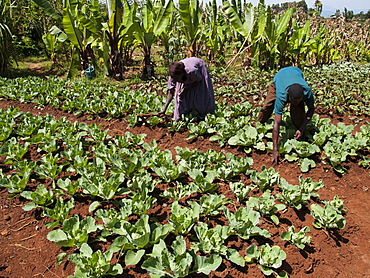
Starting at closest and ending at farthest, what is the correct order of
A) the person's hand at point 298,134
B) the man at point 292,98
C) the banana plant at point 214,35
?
the man at point 292,98, the person's hand at point 298,134, the banana plant at point 214,35

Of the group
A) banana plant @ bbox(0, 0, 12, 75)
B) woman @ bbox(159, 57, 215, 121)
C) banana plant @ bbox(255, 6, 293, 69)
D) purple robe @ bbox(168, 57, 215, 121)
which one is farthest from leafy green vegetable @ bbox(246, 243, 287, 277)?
banana plant @ bbox(0, 0, 12, 75)

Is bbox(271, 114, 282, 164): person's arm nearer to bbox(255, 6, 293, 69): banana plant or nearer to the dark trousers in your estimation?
the dark trousers

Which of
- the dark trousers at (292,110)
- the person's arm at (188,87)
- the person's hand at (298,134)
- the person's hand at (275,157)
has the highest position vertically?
the person's arm at (188,87)

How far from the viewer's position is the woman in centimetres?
414

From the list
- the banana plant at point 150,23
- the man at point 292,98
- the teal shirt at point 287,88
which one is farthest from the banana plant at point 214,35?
the teal shirt at point 287,88

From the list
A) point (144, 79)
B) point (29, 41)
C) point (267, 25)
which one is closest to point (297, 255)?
point (144, 79)

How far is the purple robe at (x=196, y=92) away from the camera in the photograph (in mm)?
4211

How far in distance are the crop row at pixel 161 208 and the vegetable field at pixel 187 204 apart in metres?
0.01

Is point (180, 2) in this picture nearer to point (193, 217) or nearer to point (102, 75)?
point (102, 75)

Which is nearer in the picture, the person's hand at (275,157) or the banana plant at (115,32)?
the person's hand at (275,157)

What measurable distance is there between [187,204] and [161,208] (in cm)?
29

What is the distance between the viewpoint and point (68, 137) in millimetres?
3973

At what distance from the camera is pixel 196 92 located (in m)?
4.50

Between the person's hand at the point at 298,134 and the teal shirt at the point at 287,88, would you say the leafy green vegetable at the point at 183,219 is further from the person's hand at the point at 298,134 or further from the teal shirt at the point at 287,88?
the person's hand at the point at 298,134
